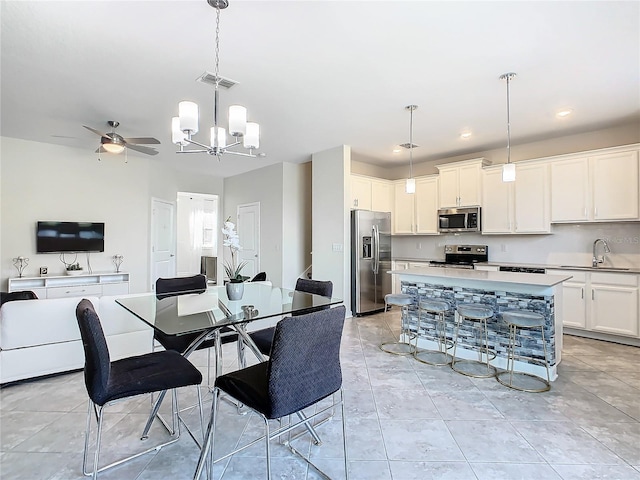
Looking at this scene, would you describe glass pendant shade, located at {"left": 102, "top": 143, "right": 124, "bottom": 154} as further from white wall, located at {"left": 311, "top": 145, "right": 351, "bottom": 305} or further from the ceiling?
white wall, located at {"left": 311, "top": 145, "right": 351, "bottom": 305}

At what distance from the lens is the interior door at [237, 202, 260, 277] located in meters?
7.01

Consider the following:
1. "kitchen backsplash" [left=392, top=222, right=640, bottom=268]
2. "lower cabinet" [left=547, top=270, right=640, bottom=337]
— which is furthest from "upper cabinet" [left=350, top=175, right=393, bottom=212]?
"lower cabinet" [left=547, top=270, right=640, bottom=337]

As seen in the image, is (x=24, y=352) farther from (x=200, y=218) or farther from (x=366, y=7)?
(x=200, y=218)

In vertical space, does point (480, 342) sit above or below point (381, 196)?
below

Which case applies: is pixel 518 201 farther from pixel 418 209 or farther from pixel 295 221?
pixel 295 221

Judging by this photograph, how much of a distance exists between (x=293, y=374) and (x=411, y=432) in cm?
121

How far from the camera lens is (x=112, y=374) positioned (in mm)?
1771

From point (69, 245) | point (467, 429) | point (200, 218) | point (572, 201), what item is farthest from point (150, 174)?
point (572, 201)

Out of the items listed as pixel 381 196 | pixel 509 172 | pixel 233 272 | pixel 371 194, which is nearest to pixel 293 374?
pixel 233 272

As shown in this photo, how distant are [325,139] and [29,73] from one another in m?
3.36

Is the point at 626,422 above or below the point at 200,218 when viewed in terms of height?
below

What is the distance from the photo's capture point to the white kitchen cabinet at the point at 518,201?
4754 millimetres

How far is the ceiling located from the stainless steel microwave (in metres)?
1.35

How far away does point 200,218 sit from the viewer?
952cm
